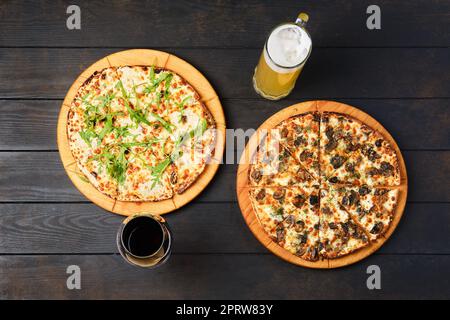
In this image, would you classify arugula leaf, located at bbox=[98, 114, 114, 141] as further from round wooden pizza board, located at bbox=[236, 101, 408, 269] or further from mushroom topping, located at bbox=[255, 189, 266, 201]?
mushroom topping, located at bbox=[255, 189, 266, 201]

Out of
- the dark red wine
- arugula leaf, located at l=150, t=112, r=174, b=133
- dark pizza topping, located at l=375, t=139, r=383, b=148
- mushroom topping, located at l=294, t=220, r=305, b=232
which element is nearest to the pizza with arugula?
arugula leaf, located at l=150, t=112, r=174, b=133

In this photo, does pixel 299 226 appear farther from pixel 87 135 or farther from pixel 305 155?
pixel 87 135

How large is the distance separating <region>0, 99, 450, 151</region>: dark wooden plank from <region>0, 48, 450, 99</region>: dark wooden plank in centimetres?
4

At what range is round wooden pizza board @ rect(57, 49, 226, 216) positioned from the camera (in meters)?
2.44

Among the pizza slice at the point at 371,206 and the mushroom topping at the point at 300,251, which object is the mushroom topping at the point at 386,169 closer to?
the pizza slice at the point at 371,206

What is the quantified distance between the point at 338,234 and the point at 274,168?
0.45 meters

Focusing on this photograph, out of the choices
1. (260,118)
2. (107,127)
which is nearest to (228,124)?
(260,118)

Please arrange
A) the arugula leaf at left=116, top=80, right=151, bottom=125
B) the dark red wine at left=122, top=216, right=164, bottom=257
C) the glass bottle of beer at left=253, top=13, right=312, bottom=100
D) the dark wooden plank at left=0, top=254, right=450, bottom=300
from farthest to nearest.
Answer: the dark wooden plank at left=0, top=254, right=450, bottom=300
the arugula leaf at left=116, top=80, right=151, bottom=125
the dark red wine at left=122, top=216, right=164, bottom=257
the glass bottle of beer at left=253, top=13, right=312, bottom=100

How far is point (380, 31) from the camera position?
8.66 feet

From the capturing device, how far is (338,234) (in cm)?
241

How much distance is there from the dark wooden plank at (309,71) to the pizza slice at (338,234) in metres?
0.64

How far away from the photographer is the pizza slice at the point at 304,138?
2443 mm
